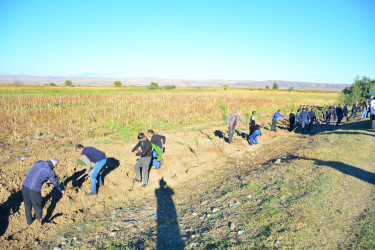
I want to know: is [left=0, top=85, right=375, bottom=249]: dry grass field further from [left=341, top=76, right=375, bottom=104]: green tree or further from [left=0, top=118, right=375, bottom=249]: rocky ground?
[left=341, top=76, right=375, bottom=104]: green tree

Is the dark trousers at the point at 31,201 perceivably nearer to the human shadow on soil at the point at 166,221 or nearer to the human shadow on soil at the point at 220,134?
the human shadow on soil at the point at 166,221

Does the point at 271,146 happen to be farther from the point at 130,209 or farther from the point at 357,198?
the point at 130,209

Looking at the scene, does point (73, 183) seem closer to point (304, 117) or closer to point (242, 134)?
point (242, 134)

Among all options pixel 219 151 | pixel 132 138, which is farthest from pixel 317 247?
pixel 132 138

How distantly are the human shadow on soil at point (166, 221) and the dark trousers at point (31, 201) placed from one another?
2.90m

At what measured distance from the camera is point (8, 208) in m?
5.72

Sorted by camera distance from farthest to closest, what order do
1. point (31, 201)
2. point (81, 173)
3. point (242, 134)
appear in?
point (242, 134) → point (81, 173) → point (31, 201)

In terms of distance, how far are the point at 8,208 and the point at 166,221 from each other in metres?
4.14

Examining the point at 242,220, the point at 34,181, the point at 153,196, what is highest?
the point at 34,181

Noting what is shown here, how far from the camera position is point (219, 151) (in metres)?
11.1

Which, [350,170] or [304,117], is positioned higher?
[304,117]

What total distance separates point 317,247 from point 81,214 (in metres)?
5.59

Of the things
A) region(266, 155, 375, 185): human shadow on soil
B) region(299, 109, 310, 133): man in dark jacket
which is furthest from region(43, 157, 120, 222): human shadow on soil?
region(299, 109, 310, 133): man in dark jacket

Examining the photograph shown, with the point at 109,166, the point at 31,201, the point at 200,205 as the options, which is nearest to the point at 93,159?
the point at 31,201
